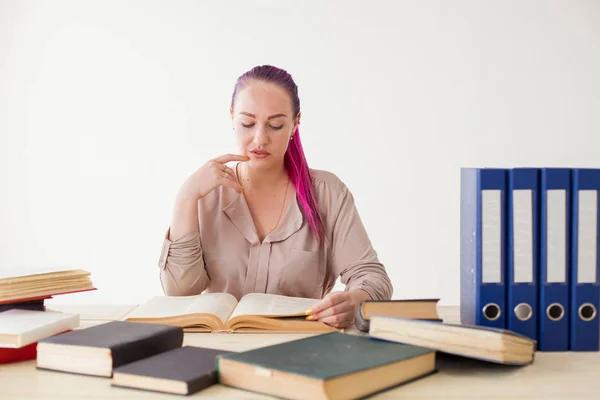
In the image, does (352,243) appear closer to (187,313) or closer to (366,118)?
(187,313)

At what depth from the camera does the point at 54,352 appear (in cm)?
126

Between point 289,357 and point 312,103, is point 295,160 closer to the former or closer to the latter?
point 289,357

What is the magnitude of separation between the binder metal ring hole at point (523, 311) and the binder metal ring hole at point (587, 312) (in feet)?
0.33

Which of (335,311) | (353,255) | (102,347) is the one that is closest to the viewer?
(102,347)

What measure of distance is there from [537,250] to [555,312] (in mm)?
131

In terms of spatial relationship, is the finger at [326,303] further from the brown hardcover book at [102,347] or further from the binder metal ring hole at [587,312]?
the binder metal ring hole at [587,312]

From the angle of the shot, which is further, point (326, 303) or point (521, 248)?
point (326, 303)

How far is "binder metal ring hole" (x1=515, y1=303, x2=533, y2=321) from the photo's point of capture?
4.50 feet

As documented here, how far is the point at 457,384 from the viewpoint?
1.17 meters

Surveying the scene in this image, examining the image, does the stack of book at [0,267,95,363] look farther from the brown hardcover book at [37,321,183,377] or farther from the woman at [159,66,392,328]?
the woman at [159,66,392,328]

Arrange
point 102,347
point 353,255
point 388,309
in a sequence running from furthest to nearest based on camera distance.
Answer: point 353,255
point 388,309
point 102,347

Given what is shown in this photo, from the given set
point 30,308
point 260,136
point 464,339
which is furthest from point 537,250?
point 30,308

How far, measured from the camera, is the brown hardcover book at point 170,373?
1115 mm

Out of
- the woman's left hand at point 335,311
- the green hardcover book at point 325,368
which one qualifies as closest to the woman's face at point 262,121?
the woman's left hand at point 335,311
